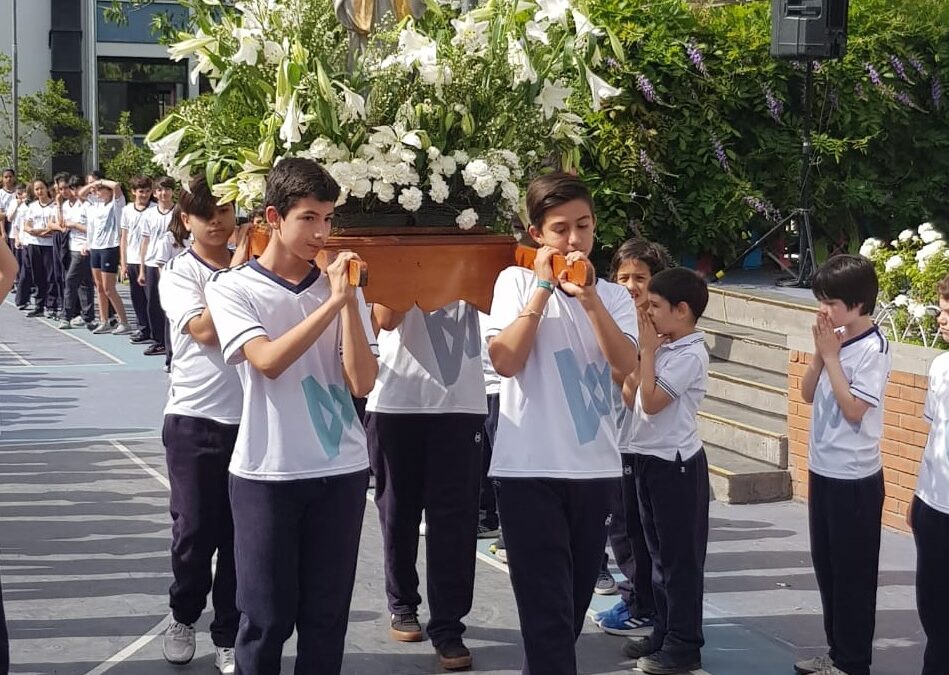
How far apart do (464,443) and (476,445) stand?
0.23ft

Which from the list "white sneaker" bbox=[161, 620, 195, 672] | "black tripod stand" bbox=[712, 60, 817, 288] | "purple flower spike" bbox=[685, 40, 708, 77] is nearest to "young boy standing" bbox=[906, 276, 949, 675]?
"white sneaker" bbox=[161, 620, 195, 672]

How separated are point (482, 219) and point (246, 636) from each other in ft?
5.96

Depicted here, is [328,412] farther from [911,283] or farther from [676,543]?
[911,283]

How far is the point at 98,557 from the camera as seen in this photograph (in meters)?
7.52

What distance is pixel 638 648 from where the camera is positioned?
598 centimetres

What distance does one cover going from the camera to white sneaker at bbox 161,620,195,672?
574cm

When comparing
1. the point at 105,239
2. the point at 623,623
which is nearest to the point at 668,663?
the point at 623,623

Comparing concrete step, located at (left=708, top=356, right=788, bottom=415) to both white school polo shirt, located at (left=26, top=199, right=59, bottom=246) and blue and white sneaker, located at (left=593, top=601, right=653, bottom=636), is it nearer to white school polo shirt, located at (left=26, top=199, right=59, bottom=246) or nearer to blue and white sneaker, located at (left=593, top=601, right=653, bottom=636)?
blue and white sneaker, located at (left=593, top=601, right=653, bottom=636)

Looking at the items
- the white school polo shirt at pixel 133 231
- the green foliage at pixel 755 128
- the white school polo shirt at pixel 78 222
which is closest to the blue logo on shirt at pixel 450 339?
the green foliage at pixel 755 128

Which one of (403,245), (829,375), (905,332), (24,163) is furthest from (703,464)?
(24,163)

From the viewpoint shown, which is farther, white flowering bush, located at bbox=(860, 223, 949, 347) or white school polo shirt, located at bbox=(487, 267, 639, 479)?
white flowering bush, located at bbox=(860, 223, 949, 347)

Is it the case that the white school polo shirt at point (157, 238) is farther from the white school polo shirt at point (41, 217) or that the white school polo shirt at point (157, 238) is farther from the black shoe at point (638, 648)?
the black shoe at point (638, 648)

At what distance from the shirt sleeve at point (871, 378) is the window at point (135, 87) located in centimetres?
3814

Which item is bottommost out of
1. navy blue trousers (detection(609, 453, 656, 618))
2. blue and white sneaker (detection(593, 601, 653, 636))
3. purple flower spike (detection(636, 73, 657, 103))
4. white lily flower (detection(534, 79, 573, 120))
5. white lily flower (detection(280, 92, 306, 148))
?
blue and white sneaker (detection(593, 601, 653, 636))
